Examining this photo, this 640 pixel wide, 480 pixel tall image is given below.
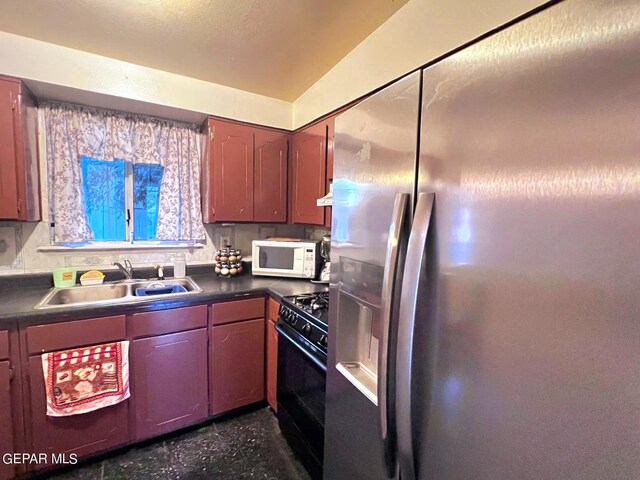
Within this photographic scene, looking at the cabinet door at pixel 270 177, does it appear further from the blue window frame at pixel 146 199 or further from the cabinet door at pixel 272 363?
the cabinet door at pixel 272 363

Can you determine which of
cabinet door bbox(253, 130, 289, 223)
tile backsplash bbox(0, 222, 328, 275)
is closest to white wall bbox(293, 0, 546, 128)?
cabinet door bbox(253, 130, 289, 223)

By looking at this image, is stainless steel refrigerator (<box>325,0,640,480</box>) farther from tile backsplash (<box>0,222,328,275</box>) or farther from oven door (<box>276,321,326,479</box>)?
tile backsplash (<box>0,222,328,275</box>)

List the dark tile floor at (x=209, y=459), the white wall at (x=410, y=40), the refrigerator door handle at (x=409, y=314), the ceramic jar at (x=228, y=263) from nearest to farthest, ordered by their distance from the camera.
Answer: the refrigerator door handle at (x=409, y=314) → the white wall at (x=410, y=40) → the dark tile floor at (x=209, y=459) → the ceramic jar at (x=228, y=263)

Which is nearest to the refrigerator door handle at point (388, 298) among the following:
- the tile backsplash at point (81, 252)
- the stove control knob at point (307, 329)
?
the stove control knob at point (307, 329)

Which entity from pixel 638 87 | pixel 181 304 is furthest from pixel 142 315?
pixel 638 87

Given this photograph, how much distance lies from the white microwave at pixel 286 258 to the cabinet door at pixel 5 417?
4.90ft

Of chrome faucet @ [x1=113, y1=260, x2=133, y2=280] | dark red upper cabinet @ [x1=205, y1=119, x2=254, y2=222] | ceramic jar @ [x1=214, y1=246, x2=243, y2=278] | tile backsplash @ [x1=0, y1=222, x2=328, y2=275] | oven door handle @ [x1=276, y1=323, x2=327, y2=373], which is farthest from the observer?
ceramic jar @ [x1=214, y1=246, x2=243, y2=278]

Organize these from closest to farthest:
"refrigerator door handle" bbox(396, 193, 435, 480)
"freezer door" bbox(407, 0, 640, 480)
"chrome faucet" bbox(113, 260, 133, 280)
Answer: "freezer door" bbox(407, 0, 640, 480)
"refrigerator door handle" bbox(396, 193, 435, 480)
"chrome faucet" bbox(113, 260, 133, 280)

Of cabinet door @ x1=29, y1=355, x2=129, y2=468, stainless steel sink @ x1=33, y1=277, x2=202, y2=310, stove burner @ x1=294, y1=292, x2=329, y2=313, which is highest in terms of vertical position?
stove burner @ x1=294, y1=292, x2=329, y2=313

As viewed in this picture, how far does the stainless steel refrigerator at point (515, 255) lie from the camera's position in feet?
1.34

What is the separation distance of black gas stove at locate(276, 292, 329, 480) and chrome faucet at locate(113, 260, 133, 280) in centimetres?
124

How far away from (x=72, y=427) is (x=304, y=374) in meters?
1.32

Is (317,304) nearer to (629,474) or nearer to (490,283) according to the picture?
(490,283)

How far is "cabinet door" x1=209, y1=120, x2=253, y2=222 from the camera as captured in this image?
2.31 meters
